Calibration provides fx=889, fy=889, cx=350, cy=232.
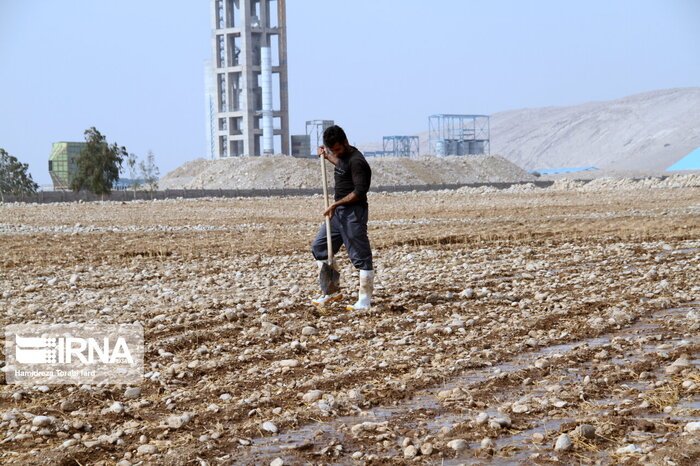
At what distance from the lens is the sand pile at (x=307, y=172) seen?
8544 centimetres

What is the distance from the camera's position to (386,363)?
7520mm

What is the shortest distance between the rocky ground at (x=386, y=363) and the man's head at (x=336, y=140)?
6.01ft

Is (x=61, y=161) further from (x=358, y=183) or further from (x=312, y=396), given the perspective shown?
(x=312, y=396)

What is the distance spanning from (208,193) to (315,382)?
56.5 m

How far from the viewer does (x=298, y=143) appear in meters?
102

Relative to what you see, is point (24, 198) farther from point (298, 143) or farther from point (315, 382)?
point (315, 382)

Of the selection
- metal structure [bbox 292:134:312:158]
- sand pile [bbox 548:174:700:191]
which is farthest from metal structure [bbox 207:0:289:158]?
sand pile [bbox 548:174:700:191]

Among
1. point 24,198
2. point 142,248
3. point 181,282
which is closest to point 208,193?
point 24,198

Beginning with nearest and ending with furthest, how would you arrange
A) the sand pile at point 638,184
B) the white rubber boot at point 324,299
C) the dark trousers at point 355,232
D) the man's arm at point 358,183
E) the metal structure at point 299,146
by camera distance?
the man's arm at point 358,183 < the dark trousers at point 355,232 < the white rubber boot at point 324,299 < the sand pile at point 638,184 < the metal structure at point 299,146

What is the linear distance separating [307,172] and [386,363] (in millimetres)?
78536

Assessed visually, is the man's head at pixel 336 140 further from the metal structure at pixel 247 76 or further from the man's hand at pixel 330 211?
the metal structure at pixel 247 76

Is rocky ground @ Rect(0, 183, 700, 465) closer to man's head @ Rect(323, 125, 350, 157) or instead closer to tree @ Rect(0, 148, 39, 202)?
man's head @ Rect(323, 125, 350, 157)

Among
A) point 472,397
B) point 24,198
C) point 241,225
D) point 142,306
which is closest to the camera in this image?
point 472,397

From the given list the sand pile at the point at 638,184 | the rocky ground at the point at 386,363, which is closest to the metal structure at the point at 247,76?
the sand pile at the point at 638,184
